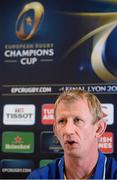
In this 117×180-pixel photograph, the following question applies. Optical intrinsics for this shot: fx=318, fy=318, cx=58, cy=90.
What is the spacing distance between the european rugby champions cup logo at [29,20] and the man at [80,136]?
3.88 feet

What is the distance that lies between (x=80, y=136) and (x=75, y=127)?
0.03 meters

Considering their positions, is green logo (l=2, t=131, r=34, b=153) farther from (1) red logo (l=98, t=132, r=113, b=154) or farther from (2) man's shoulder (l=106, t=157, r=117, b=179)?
(2) man's shoulder (l=106, t=157, r=117, b=179)

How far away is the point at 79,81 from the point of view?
1925 millimetres

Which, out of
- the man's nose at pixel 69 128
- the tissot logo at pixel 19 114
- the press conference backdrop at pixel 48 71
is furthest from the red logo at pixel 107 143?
the man's nose at pixel 69 128

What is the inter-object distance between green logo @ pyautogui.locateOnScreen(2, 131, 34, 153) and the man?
3.24ft

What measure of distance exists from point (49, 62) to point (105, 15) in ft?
1.47

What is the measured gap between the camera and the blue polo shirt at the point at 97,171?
3.07 feet

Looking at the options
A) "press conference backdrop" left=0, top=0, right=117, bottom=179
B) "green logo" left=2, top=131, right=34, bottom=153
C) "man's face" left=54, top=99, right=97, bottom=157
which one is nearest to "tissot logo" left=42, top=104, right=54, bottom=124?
"press conference backdrop" left=0, top=0, right=117, bottom=179

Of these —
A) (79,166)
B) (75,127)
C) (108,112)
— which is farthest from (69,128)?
(108,112)

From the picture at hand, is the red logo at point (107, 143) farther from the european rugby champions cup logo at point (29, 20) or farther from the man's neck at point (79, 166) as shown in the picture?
the man's neck at point (79, 166)

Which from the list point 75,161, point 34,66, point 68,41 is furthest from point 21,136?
point 75,161

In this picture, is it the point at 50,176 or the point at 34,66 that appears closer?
the point at 50,176

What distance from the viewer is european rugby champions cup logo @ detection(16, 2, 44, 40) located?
6.64ft

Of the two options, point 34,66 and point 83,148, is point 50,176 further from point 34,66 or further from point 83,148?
point 34,66
